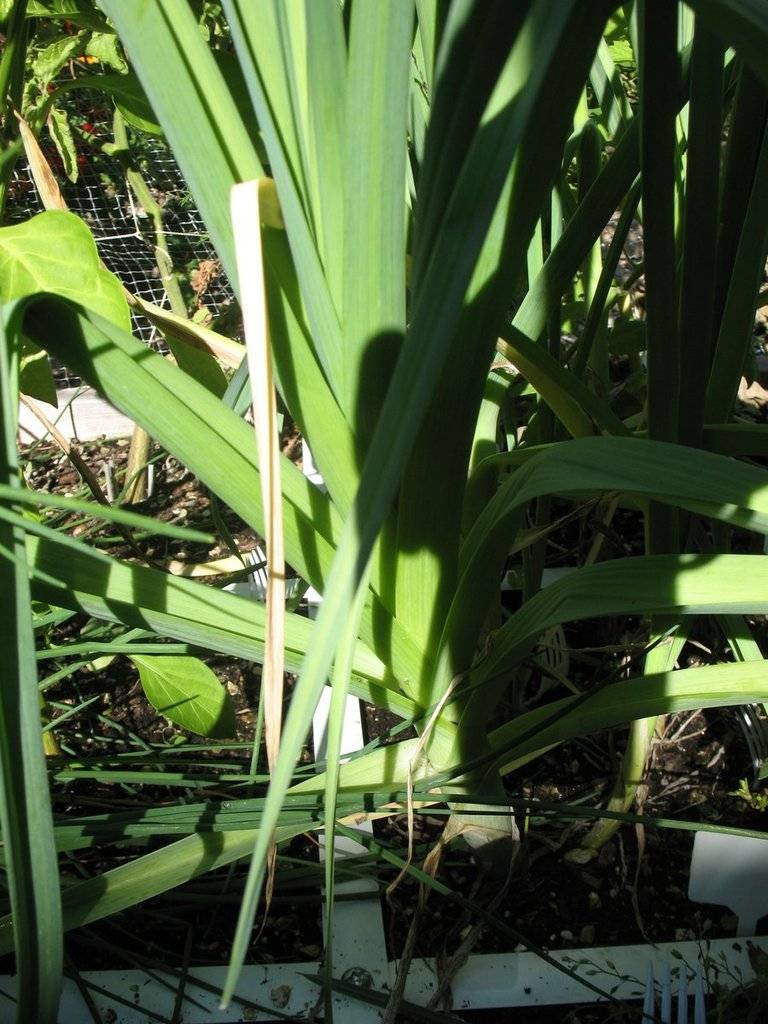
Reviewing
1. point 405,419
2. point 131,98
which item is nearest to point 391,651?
point 405,419

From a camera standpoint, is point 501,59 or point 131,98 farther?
point 131,98

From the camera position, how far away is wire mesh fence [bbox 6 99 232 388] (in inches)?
60.6

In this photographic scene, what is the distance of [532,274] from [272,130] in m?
0.32

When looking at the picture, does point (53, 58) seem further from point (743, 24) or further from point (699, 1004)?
point (699, 1004)

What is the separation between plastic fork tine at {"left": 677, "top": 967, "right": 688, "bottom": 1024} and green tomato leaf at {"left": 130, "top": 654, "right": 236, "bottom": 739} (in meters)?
0.40

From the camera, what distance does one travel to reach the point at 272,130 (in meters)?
0.44

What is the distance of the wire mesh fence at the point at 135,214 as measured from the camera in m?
1.54

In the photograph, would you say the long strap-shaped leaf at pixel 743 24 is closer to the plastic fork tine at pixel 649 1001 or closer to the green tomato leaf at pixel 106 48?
the plastic fork tine at pixel 649 1001

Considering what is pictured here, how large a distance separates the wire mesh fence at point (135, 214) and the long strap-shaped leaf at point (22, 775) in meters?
1.11

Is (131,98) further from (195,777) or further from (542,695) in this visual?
(542,695)

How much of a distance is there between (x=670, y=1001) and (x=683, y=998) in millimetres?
17

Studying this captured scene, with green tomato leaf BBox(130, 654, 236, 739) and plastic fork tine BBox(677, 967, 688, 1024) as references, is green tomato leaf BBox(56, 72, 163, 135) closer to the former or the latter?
green tomato leaf BBox(130, 654, 236, 739)

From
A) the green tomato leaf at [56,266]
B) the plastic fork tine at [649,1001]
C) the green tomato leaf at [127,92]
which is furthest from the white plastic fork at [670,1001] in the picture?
the green tomato leaf at [127,92]

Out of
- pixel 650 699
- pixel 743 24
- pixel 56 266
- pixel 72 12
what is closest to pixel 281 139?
pixel 56 266
